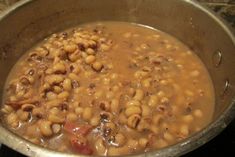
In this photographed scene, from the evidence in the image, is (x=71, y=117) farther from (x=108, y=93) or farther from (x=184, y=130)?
(x=184, y=130)

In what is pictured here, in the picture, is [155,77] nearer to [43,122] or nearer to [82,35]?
[82,35]

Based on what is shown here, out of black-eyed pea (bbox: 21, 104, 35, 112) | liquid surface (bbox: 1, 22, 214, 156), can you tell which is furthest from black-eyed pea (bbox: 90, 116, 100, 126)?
black-eyed pea (bbox: 21, 104, 35, 112)

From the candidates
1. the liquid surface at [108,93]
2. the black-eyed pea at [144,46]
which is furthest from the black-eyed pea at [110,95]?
the black-eyed pea at [144,46]

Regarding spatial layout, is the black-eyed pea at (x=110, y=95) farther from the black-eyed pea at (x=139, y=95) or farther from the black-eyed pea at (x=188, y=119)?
the black-eyed pea at (x=188, y=119)

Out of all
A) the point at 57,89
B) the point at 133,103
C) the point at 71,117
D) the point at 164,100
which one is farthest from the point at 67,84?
the point at 164,100

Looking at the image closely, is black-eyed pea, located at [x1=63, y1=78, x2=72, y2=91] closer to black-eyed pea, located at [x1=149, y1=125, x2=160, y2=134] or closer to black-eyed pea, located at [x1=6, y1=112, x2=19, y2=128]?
black-eyed pea, located at [x1=6, y1=112, x2=19, y2=128]

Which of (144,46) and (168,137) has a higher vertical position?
(144,46)
